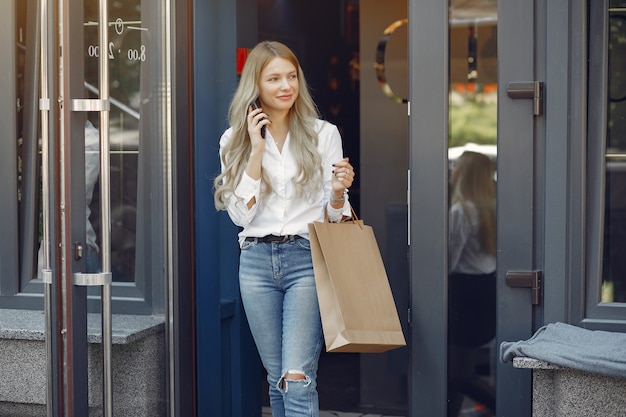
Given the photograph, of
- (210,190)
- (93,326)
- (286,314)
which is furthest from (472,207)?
(93,326)

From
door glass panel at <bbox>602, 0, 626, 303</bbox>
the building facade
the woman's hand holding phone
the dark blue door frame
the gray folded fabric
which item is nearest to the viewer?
the gray folded fabric

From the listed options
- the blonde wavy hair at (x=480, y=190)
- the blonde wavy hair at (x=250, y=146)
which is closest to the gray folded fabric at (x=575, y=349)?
the blonde wavy hair at (x=480, y=190)

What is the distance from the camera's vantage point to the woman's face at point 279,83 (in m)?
3.59

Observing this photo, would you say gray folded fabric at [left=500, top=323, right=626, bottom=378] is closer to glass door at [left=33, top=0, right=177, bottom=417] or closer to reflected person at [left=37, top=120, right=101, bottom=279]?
glass door at [left=33, top=0, right=177, bottom=417]

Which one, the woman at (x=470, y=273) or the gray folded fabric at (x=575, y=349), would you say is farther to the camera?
the woman at (x=470, y=273)

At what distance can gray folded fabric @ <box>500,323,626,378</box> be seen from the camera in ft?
10.8

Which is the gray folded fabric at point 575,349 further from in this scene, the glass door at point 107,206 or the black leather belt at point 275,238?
the glass door at point 107,206

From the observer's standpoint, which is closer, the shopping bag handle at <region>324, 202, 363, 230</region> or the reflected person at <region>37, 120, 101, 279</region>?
the reflected person at <region>37, 120, 101, 279</region>

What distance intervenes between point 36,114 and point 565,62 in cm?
225

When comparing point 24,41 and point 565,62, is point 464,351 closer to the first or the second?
point 565,62

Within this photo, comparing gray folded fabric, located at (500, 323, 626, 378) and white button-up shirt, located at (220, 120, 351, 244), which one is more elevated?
white button-up shirt, located at (220, 120, 351, 244)

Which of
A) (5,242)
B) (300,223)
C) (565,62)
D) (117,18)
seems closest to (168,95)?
(117,18)

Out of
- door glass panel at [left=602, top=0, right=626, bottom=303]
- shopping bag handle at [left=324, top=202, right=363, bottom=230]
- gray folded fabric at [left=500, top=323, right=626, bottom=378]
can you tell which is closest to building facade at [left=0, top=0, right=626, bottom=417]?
door glass panel at [left=602, top=0, right=626, bottom=303]

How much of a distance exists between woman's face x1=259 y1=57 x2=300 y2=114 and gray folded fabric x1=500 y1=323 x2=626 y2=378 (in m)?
1.15
